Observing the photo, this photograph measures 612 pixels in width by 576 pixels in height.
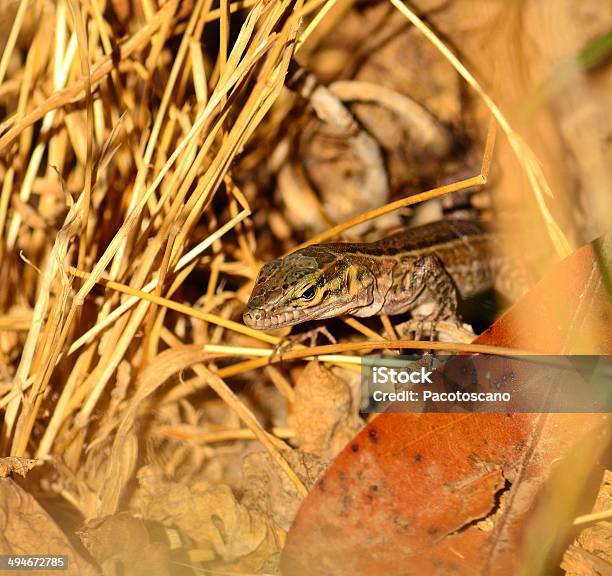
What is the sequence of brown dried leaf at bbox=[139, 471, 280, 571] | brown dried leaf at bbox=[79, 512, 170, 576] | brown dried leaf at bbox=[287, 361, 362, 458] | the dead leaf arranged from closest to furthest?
the dead leaf < brown dried leaf at bbox=[79, 512, 170, 576] < brown dried leaf at bbox=[139, 471, 280, 571] < brown dried leaf at bbox=[287, 361, 362, 458]

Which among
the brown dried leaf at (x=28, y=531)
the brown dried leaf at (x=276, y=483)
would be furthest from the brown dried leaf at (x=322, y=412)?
the brown dried leaf at (x=28, y=531)

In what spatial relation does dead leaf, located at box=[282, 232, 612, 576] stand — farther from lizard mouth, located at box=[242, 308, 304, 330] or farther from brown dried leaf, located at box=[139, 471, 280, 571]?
lizard mouth, located at box=[242, 308, 304, 330]

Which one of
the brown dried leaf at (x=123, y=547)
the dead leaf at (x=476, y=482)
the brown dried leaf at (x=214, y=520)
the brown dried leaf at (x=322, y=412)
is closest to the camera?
the dead leaf at (x=476, y=482)

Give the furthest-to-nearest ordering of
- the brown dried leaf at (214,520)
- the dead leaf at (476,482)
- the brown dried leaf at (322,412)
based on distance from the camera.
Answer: the brown dried leaf at (322,412) → the brown dried leaf at (214,520) → the dead leaf at (476,482)

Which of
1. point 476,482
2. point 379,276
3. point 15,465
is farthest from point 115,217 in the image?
point 476,482

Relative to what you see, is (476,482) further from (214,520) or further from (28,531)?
(28,531)

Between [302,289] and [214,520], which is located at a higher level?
[302,289]

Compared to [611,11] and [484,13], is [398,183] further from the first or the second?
[611,11]

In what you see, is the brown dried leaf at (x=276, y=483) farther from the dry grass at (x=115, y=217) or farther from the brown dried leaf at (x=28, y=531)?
the brown dried leaf at (x=28, y=531)

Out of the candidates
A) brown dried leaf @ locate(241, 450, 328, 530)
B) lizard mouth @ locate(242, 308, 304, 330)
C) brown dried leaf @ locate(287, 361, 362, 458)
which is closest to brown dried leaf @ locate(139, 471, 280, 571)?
brown dried leaf @ locate(241, 450, 328, 530)
